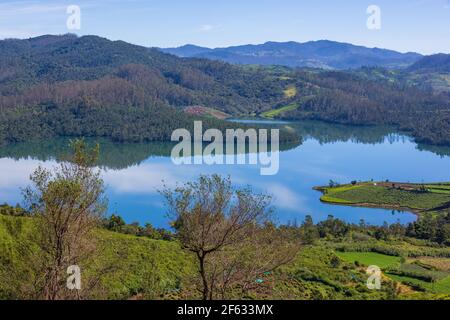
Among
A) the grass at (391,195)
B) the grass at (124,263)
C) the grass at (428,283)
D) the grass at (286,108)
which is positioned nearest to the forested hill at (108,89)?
the grass at (286,108)

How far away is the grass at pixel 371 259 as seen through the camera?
82.4 ft

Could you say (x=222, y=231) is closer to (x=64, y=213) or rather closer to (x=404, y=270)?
(x=64, y=213)

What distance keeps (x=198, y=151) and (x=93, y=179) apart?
60.0m

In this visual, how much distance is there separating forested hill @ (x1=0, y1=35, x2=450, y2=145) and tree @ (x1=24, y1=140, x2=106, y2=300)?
7108 cm

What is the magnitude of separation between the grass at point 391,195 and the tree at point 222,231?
113 feet

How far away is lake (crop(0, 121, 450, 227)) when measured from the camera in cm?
4200

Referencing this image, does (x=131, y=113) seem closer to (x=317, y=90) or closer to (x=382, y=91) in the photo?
(x=317, y=90)

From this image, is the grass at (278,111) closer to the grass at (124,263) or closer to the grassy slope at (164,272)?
the grassy slope at (164,272)

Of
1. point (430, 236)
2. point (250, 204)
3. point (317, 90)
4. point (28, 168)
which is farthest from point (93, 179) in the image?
point (317, 90)

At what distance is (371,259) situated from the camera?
1032 inches

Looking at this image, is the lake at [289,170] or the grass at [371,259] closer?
the grass at [371,259]

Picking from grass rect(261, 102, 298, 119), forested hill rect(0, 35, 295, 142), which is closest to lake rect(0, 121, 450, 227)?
forested hill rect(0, 35, 295, 142)

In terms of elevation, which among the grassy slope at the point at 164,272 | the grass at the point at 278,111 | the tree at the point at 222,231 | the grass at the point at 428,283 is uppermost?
the tree at the point at 222,231

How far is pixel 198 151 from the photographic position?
71.2 meters
